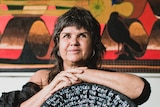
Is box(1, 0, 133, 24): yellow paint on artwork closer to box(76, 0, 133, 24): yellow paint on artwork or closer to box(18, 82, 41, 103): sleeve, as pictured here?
box(76, 0, 133, 24): yellow paint on artwork

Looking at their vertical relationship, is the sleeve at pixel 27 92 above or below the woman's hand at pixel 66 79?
below

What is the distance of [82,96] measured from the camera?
0.78 m

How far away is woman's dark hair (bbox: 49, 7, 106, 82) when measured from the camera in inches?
33.4

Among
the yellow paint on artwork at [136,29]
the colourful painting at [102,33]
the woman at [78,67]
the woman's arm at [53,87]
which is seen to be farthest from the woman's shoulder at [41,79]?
the yellow paint on artwork at [136,29]

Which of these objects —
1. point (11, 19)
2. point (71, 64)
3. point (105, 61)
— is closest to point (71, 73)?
point (71, 64)

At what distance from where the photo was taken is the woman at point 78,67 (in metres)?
0.79

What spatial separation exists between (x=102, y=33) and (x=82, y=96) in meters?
0.89

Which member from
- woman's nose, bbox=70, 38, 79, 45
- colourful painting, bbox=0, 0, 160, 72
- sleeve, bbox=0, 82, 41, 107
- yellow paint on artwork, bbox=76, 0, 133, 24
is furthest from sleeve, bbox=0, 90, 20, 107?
yellow paint on artwork, bbox=76, 0, 133, 24

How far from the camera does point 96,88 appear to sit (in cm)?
78

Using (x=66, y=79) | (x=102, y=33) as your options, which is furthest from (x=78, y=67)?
(x=102, y=33)

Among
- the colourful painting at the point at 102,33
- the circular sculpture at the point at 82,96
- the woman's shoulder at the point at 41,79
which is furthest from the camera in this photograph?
the colourful painting at the point at 102,33

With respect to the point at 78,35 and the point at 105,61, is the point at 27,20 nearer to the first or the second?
the point at 105,61

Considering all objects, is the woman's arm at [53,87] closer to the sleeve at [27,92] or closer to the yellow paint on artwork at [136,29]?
the sleeve at [27,92]

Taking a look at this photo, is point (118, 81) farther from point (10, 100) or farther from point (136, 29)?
point (136, 29)
